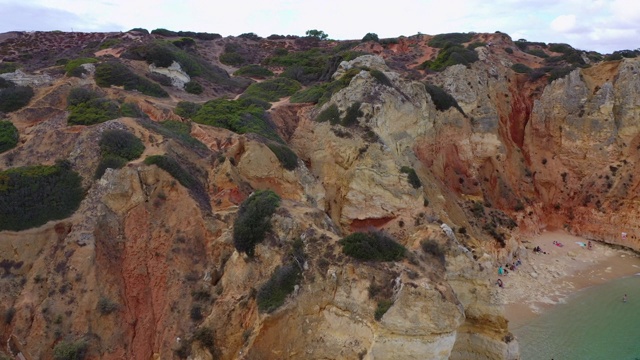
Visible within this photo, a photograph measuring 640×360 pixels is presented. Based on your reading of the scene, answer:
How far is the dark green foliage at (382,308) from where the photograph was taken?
14.1 meters

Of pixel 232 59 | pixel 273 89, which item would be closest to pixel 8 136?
pixel 273 89

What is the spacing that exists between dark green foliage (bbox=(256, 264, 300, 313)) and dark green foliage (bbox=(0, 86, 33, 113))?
22.2 m

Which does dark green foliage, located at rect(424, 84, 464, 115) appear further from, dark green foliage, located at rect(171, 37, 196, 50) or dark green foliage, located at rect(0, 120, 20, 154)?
dark green foliage, located at rect(171, 37, 196, 50)

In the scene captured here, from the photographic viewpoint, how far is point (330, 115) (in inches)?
1201

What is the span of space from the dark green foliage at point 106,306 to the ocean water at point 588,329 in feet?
65.6

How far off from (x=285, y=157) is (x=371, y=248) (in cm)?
1152

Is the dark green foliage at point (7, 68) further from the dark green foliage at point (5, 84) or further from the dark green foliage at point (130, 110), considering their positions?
the dark green foliage at point (130, 110)

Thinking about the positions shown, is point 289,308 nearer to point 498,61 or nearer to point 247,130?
point 247,130

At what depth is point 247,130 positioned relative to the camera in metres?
28.7

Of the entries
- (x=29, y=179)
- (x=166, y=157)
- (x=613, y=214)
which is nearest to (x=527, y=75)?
(x=613, y=214)

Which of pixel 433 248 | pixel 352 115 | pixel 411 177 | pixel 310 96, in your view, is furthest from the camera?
pixel 310 96

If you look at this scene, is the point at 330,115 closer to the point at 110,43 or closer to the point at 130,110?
the point at 130,110

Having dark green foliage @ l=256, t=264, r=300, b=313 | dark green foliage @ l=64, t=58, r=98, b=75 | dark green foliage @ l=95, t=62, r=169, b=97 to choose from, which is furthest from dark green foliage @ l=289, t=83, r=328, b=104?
dark green foliage @ l=256, t=264, r=300, b=313

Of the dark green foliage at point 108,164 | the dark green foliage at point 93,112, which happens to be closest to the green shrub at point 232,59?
the dark green foliage at point 93,112
